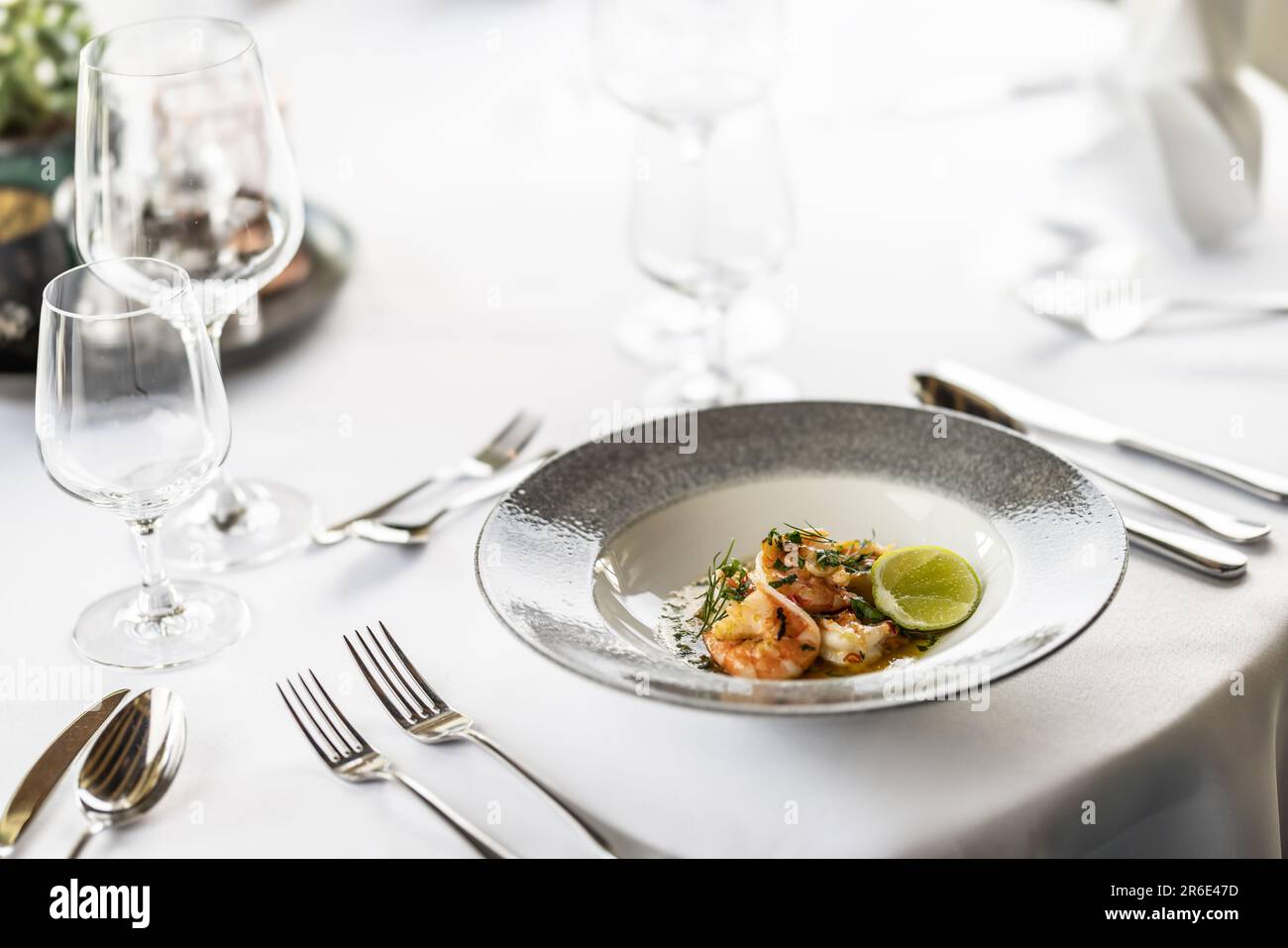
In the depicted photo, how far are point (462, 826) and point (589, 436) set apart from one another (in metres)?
0.63

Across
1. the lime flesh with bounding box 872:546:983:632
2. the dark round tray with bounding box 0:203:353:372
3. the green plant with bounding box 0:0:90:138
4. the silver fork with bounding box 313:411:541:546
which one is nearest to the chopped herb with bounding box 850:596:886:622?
Answer: the lime flesh with bounding box 872:546:983:632

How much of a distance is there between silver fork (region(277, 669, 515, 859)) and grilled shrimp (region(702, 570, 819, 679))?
23 cm

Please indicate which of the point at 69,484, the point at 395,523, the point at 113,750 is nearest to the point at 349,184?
the point at 395,523

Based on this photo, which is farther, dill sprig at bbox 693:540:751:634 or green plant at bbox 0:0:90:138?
green plant at bbox 0:0:90:138

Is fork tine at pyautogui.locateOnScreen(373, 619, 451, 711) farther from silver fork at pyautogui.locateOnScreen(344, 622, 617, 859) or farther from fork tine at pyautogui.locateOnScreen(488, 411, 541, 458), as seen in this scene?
fork tine at pyautogui.locateOnScreen(488, 411, 541, 458)

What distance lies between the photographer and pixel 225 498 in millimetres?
1411

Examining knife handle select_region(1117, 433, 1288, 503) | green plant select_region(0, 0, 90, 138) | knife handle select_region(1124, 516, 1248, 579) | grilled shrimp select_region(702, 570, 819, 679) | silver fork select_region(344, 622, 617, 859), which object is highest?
green plant select_region(0, 0, 90, 138)

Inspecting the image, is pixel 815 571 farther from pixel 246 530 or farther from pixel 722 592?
pixel 246 530

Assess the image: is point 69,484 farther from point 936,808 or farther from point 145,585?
point 936,808

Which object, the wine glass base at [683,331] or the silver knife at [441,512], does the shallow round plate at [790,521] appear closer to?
the silver knife at [441,512]

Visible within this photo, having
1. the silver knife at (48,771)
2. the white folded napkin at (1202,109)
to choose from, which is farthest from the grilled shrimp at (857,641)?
the white folded napkin at (1202,109)

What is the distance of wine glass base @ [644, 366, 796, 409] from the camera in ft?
5.11

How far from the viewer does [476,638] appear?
1.18 metres
